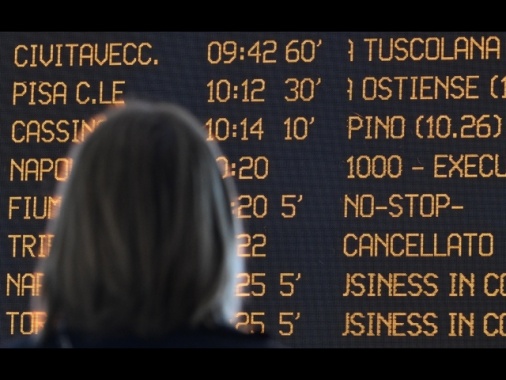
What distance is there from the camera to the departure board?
148 inches

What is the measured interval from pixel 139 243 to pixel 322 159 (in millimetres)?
2217

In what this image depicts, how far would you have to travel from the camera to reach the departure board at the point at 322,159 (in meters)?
3.76

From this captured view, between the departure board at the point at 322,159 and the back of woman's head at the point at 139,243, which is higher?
the departure board at the point at 322,159

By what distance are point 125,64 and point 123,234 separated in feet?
7.59

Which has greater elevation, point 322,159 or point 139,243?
point 322,159

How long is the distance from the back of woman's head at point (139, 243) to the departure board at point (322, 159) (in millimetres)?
2082

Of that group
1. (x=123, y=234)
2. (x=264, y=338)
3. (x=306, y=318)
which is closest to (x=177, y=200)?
(x=123, y=234)

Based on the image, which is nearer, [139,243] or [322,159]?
[139,243]

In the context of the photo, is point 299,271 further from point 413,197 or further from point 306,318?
point 413,197

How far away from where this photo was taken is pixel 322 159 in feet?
12.5

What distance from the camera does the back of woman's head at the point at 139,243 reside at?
5.33 feet

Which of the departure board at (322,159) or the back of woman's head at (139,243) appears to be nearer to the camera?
the back of woman's head at (139,243)

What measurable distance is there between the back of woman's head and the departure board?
208 centimetres

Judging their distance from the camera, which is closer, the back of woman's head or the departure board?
the back of woman's head
